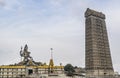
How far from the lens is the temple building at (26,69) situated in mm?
163875

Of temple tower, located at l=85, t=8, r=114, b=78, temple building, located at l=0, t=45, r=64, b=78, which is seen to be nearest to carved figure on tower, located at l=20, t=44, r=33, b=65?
temple building, located at l=0, t=45, r=64, b=78

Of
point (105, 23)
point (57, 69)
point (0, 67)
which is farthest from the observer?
point (105, 23)

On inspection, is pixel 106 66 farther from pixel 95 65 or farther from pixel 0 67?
pixel 0 67

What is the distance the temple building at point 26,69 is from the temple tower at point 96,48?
21933mm

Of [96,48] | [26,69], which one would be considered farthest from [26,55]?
[96,48]

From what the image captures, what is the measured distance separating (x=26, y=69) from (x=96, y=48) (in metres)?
52.1

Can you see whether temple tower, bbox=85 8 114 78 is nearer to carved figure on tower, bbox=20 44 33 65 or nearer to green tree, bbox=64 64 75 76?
green tree, bbox=64 64 75 76

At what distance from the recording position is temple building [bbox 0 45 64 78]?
164 m

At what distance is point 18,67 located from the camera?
166 metres

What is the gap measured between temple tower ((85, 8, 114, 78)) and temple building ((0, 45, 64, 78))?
72.0ft

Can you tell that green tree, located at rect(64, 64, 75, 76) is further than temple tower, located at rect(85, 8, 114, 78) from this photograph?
No

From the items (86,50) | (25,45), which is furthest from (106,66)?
(25,45)

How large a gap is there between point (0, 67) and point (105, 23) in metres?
87.4

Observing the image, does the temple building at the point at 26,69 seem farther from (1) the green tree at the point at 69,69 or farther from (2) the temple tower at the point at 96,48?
(2) the temple tower at the point at 96,48
